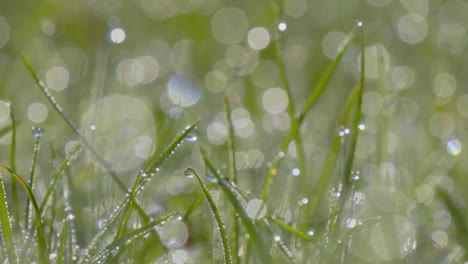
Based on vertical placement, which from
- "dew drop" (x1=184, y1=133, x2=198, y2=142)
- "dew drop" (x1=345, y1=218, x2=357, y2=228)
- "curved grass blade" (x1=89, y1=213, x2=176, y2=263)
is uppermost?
"dew drop" (x1=184, y1=133, x2=198, y2=142)

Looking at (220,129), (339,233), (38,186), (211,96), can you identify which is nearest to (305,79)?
(211,96)

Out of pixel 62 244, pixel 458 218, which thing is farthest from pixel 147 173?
pixel 458 218

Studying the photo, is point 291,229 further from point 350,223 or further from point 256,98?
point 256,98

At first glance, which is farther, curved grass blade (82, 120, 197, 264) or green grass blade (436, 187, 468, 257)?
green grass blade (436, 187, 468, 257)

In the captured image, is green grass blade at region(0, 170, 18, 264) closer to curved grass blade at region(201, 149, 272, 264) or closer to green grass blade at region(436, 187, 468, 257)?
curved grass blade at region(201, 149, 272, 264)

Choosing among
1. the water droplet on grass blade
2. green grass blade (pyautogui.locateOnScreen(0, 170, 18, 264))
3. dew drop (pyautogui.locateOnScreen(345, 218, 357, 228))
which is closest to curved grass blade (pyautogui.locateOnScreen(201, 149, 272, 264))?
the water droplet on grass blade

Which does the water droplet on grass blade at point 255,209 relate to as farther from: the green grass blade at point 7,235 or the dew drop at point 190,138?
the green grass blade at point 7,235
